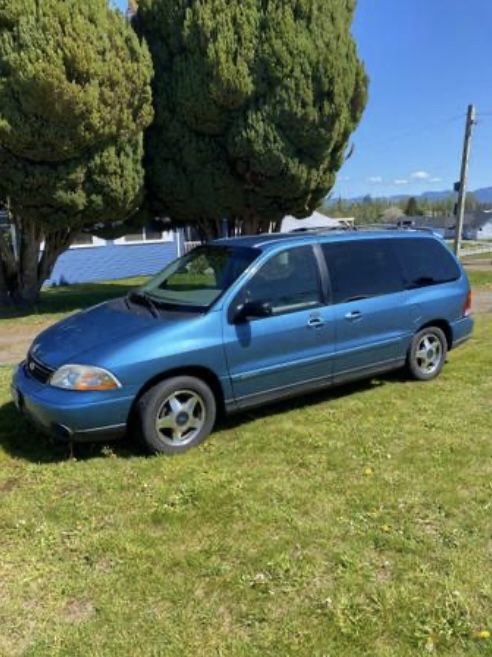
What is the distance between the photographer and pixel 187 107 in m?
12.1

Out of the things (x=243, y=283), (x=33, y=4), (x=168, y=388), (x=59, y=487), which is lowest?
(x=59, y=487)

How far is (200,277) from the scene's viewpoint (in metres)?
5.18

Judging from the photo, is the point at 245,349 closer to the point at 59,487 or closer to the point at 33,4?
the point at 59,487

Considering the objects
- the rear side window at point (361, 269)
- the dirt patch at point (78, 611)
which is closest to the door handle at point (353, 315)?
the rear side window at point (361, 269)

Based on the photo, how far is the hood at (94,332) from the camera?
4.36 metres

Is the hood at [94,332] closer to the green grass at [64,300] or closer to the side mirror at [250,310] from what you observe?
the side mirror at [250,310]

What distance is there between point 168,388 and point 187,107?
9.24m

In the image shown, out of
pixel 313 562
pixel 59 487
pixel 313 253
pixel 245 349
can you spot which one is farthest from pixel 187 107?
pixel 313 562

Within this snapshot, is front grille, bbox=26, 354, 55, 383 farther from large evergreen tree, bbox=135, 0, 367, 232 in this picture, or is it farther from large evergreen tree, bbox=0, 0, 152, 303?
large evergreen tree, bbox=135, 0, 367, 232

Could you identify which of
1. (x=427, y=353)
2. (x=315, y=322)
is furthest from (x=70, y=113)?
(x=427, y=353)

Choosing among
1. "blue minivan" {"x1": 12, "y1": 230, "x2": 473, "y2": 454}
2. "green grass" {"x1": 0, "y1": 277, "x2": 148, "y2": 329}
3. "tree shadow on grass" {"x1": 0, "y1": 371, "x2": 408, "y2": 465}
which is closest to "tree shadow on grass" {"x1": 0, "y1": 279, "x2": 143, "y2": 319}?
"green grass" {"x1": 0, "y1": 277, "x2": 148, "y2": 329}

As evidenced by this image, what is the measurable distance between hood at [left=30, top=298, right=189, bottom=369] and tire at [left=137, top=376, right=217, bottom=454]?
468 mm

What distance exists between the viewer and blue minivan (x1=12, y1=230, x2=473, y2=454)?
424 centimetres

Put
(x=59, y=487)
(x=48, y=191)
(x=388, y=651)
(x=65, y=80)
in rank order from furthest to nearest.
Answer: (x=48, y=191) → (x=65, y=80) → (x=59, y=487) → (x=388, y=651)
